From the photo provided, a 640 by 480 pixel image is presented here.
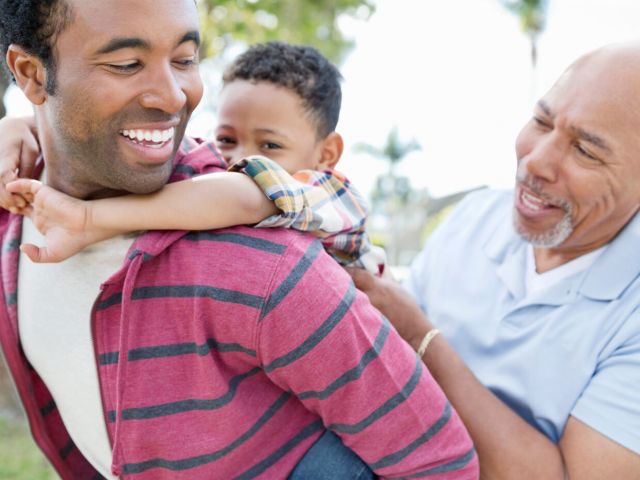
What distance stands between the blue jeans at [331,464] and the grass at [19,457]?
3.27 meters

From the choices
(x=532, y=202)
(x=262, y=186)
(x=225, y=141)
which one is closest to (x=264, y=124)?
(x=225, y=141)

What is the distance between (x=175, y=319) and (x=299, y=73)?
112 cm

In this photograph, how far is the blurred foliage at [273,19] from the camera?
25.1ft

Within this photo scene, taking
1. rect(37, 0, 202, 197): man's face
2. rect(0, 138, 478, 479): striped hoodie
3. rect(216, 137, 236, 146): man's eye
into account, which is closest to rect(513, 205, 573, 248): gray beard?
rect(0, 138, 478, 479): striped hoodie

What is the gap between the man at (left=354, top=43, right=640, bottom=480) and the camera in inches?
75.9

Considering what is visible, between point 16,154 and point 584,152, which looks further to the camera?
point 584,152

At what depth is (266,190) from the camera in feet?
4.90

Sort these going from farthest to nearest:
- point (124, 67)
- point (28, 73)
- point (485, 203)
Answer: point (485, 203)
point (28, 73)
point (124, 67)

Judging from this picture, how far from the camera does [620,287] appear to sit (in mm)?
2090

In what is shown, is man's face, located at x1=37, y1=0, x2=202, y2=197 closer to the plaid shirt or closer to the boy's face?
the plaid shirt

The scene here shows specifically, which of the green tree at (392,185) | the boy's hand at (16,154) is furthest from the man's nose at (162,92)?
the green tree at (392,185)

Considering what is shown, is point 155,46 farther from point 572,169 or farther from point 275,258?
point 572,169

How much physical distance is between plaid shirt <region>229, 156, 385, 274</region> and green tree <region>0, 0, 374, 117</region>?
5876 mm

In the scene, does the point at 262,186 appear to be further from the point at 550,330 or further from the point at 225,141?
the point at 550,330
